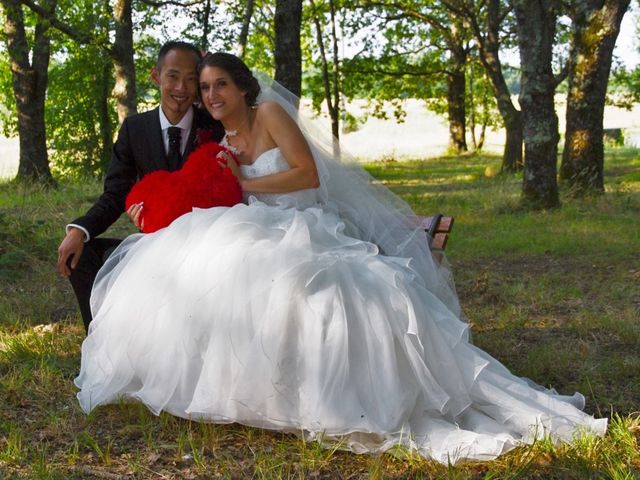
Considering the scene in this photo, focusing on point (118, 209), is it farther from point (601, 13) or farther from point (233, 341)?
point (601, 13)

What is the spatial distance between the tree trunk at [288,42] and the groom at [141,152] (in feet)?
15.1

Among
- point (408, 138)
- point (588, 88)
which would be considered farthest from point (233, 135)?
point (408, 138)

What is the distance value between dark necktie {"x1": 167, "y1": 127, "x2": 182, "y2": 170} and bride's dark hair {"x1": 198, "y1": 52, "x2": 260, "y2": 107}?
457mm

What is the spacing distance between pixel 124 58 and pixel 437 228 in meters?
11.0

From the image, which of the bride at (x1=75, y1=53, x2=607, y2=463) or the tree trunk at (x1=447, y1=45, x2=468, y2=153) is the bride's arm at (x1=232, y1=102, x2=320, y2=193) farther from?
the tree trunk at (x1=447, y1=45, x2=468, y2=153)

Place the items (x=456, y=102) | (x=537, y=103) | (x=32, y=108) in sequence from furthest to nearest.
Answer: (x=456, y=102)
(x=32, y=108)
(x=537, y=103)

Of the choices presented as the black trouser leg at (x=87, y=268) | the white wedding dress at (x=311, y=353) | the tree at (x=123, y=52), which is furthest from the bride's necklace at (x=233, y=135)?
the tree at (x=123, y=52)

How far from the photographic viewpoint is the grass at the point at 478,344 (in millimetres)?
3480

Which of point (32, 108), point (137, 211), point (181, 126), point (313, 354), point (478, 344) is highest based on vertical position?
point (32, 108)

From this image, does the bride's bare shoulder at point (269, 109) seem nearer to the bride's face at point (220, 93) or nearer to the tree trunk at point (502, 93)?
the bride's face at point (220, 93)

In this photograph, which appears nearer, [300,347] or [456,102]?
[300,347]

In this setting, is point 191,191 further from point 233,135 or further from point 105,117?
point 105,117

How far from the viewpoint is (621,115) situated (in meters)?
56.8

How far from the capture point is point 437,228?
16.9ft
